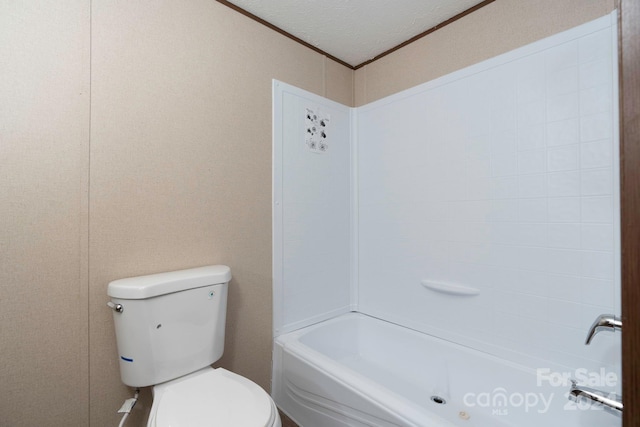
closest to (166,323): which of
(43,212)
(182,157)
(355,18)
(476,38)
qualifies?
(43,212)

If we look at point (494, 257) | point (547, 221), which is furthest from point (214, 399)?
point (547, 221)

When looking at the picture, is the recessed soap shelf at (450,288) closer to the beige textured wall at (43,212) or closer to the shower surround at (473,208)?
the shower surround at (473,208)

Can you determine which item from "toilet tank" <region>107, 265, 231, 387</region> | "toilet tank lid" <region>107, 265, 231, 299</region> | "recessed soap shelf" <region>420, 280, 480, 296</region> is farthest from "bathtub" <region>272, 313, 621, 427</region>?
"toilet tank lid" <region>107, 265, 231, 299</region>

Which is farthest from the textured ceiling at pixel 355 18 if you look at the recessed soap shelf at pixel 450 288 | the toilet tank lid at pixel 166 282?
the recessed soap shelf at pixel 450 288

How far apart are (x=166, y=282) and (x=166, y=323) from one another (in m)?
0.16

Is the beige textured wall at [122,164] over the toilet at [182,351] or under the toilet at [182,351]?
over

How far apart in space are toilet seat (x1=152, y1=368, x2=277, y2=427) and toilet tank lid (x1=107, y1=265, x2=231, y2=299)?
36 centimetres

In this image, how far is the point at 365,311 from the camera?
2.04 metres

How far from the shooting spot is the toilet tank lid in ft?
3.52

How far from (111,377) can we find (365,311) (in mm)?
1440

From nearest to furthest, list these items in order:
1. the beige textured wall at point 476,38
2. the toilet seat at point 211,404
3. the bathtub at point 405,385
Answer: the toilet seat at point 211,404, the bathtub at point 405,385, the beige textured wall at point 476,38

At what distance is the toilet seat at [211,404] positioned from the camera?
2.95ft

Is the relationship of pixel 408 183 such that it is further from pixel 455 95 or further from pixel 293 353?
pixel 293 353

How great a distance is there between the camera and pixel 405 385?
5.34ft
